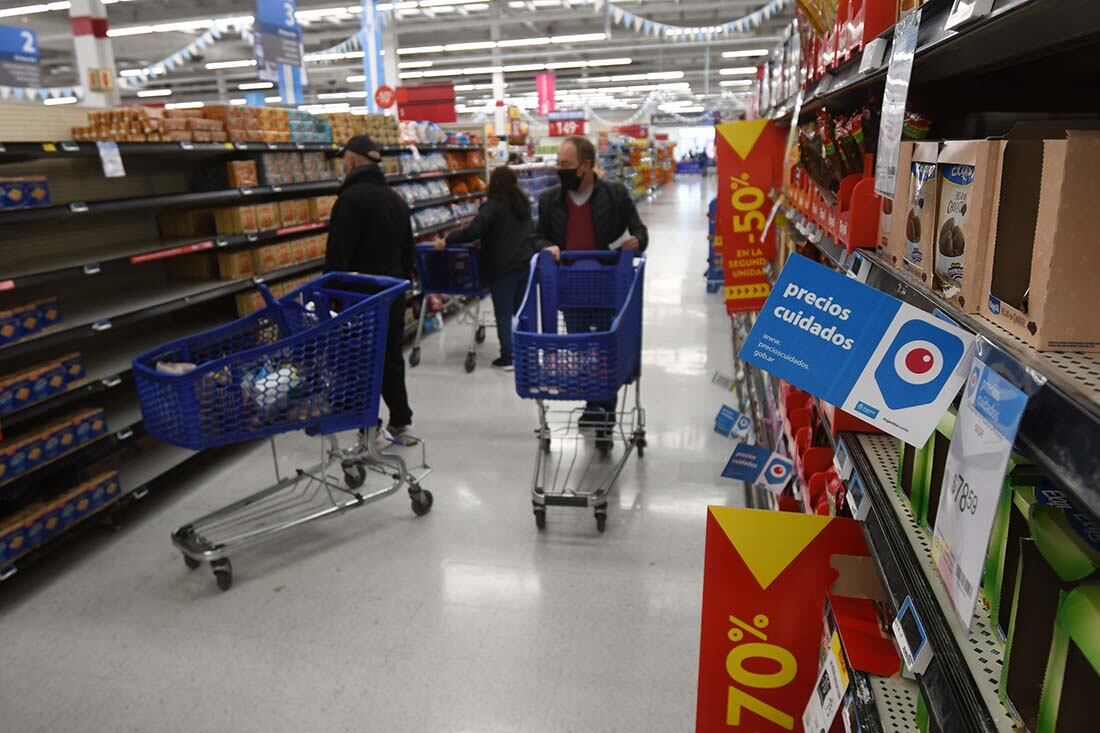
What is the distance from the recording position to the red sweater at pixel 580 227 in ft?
14.4

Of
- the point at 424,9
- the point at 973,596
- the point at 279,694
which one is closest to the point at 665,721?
the point at 279,694

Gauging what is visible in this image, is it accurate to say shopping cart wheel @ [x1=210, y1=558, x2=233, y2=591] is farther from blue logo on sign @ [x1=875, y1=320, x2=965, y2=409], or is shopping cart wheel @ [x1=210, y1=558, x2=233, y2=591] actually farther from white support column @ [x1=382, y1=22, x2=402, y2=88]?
white support column @ [x1=382, y1=22, x2=402, y2=88]

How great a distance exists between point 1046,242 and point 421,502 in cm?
320

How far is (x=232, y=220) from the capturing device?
4.68 meters

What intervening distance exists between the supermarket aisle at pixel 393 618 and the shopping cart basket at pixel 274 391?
20cm

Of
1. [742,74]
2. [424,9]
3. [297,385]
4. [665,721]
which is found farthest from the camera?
[742,74]

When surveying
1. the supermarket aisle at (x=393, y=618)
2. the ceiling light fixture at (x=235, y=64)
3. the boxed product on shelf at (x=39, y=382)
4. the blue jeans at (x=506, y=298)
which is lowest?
the supermarket aisle at (x=393, y=618)

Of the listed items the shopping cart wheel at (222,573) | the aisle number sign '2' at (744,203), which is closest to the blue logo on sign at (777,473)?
the aisle number sign '2' at (744,203)

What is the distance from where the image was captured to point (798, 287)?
3.41 ft

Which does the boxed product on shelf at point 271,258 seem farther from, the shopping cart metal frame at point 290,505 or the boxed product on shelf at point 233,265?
the shopping cart metal frame at point 290,505

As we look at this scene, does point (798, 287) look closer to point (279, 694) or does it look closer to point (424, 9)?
point (279, 694)

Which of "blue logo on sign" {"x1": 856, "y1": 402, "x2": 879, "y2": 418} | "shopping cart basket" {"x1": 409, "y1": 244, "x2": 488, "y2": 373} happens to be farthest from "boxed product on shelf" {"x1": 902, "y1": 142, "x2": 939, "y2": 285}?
"shopping cart basket" {"x1": 409, "y1": 244, "x2": 488, "y2": 373}

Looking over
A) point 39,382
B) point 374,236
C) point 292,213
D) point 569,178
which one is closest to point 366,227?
point 374,236

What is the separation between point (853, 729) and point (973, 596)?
0.62m
